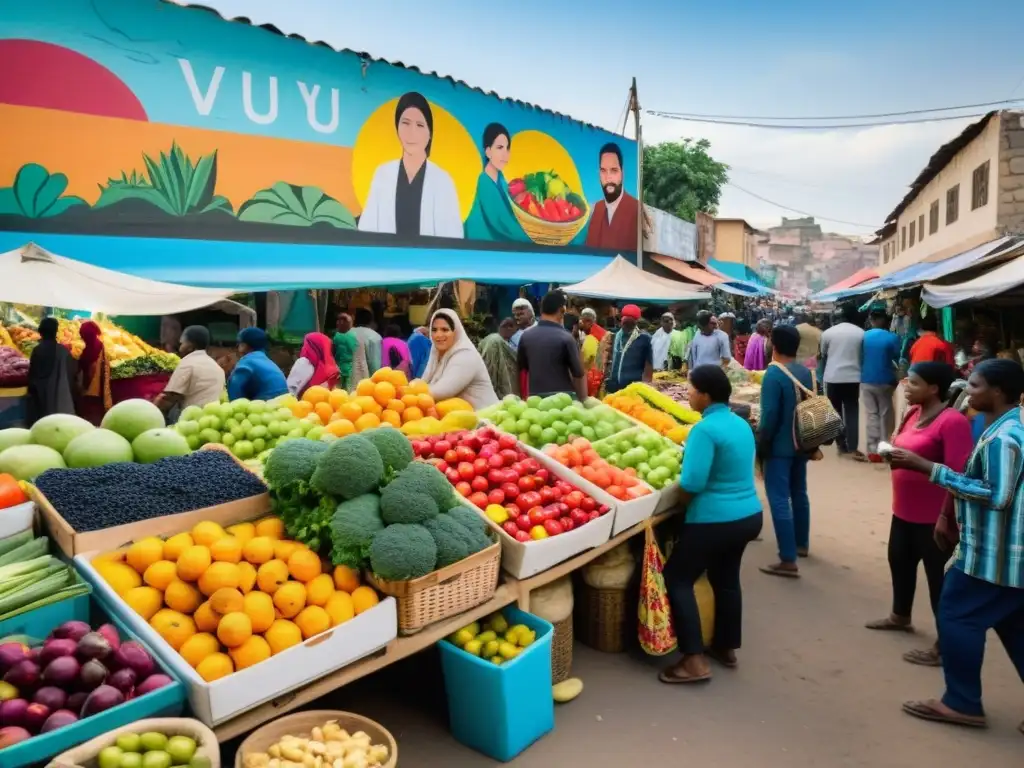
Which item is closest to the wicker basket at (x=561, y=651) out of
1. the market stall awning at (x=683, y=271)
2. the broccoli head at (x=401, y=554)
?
the broccoli head at (x=401, y=554)

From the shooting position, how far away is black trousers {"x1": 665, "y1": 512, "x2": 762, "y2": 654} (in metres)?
3.89

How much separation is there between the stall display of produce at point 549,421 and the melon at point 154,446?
6.65ft

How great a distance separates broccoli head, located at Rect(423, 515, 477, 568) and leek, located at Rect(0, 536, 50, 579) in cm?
155

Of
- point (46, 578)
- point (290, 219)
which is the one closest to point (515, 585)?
point (46, 578)

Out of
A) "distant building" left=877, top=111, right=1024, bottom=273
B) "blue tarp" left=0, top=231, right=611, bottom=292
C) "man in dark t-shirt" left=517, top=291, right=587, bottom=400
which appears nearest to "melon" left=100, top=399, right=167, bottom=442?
"man in dark t-shirt" left=517, top=291, right=587, bottom=400

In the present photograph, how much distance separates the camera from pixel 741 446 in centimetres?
384

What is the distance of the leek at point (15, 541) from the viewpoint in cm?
276

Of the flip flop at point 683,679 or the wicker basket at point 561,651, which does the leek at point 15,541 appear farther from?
the flip flop at point 683,679

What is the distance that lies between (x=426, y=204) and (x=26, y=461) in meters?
9.70

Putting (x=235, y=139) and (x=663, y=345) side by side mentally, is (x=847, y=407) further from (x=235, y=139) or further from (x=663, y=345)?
(x=235, y=139)

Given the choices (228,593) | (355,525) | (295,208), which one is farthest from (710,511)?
(295,208)

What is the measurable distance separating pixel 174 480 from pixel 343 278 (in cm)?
657

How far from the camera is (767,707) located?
146 inches

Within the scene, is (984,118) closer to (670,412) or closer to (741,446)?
(670,412)
